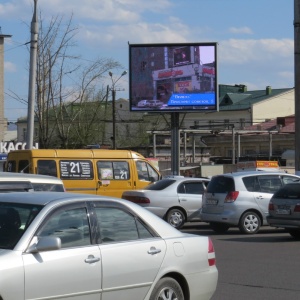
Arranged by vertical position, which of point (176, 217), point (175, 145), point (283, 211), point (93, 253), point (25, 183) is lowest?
point (176, 217)

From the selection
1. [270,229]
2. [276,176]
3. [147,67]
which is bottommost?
[270,229]

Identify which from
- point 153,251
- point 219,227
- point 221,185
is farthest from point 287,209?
point 153,251

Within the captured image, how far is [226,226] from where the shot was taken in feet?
69.7

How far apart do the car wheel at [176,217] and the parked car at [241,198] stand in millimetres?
1573

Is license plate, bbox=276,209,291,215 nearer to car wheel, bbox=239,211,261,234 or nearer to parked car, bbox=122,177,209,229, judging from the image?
car wheel, bbox=239,211,261,234

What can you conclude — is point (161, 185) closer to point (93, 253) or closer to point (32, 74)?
point (32, 74)

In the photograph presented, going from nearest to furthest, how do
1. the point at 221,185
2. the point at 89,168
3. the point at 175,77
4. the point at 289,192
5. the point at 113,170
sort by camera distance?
the point at 289,192, the point at 221,185, the point at 89,168, the point at 113,170, the point at 175,77

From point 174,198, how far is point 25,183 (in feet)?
40.5

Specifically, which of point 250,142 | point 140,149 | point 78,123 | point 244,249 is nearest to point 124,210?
point 244,249

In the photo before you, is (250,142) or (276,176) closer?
(276,176)

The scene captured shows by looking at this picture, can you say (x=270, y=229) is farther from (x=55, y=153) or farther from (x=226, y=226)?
(x=55, y=153)

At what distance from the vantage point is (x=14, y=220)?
7227mm

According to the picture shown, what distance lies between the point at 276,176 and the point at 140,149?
42.0 metres

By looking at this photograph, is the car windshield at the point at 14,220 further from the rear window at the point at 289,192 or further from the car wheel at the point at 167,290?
the rear window at the point at 289,192
